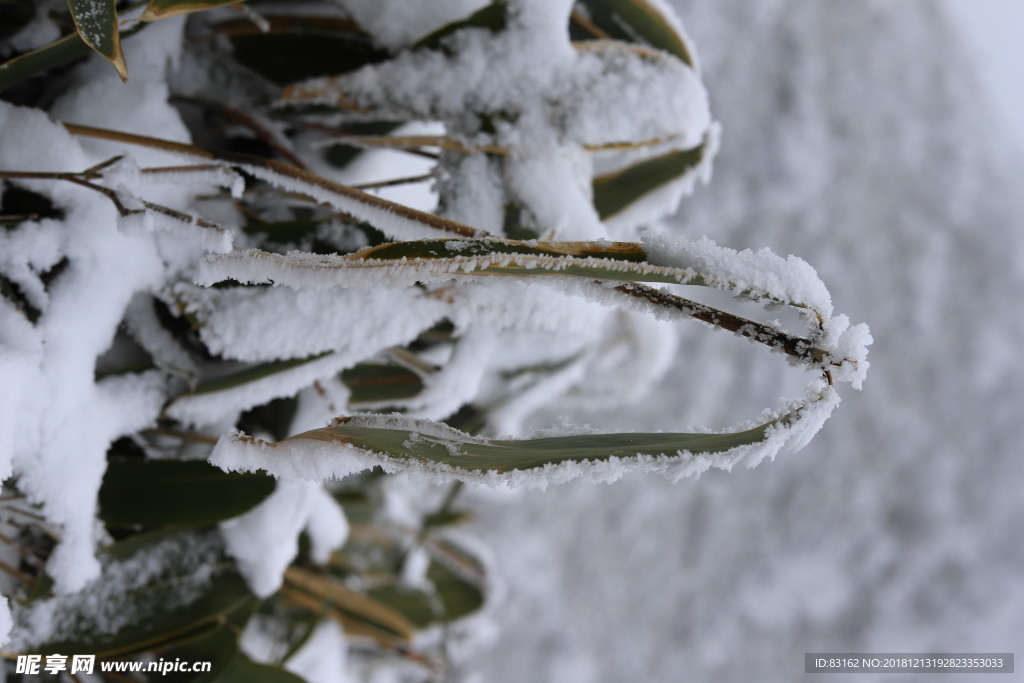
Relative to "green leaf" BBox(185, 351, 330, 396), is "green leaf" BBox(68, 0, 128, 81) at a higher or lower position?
higher

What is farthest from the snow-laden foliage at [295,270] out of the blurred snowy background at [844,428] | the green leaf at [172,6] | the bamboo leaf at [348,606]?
the blurred snowy background at [844,428]

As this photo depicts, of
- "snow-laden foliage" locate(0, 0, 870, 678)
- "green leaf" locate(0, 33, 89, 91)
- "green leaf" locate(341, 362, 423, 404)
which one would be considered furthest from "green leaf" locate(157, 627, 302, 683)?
"green leaf" locate(0, 33, 89, 91)

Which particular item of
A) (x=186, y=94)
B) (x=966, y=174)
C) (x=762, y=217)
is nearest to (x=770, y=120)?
(x=762, y=217)

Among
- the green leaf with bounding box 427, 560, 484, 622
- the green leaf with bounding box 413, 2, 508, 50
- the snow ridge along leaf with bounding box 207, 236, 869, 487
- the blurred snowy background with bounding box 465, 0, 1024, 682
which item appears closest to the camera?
the snow ridge along leaf with bounding box 207, 236, 869, 487

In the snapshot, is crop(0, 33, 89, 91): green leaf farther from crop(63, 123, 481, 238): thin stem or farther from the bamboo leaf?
the bamboo leaf

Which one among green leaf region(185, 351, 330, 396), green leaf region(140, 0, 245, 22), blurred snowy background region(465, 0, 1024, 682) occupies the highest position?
green leaf region(140, 0, 245, 22)

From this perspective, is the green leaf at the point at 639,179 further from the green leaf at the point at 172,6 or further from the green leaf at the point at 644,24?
the green leaf at the point at 172,6

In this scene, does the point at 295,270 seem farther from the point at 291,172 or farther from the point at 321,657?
the point at 321,657
